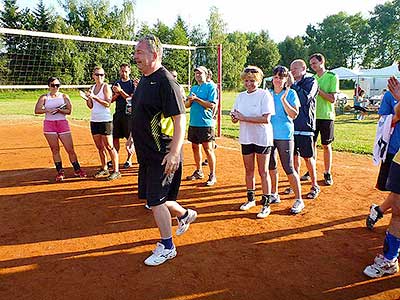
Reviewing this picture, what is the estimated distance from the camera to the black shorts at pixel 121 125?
6.81 meters

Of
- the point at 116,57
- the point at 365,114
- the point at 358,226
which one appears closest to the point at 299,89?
the point at 358,226

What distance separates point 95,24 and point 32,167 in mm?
44855

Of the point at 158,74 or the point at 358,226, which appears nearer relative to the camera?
the point at 158,74

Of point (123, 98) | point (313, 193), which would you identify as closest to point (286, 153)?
point (313, 193)

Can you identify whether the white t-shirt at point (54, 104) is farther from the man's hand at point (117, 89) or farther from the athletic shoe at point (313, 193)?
the athletic shoe at point (313, 193)

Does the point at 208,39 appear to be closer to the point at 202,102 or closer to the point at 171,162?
the point at 202,102

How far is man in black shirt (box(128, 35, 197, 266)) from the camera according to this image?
3258 mm

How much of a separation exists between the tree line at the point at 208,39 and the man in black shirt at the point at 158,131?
8.56m

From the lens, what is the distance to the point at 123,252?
377 centimetres

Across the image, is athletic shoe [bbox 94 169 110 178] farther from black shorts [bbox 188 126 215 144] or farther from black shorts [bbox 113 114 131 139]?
black shorts [bbox 188 126 215 144]

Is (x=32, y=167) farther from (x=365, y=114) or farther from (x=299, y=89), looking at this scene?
(x=365, y=114)

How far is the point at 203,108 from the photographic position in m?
6.01

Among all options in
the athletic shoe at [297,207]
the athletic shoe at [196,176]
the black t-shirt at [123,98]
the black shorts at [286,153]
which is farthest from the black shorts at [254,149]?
the black t-shirt at [123,98]

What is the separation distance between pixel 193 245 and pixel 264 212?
48.5 inches
